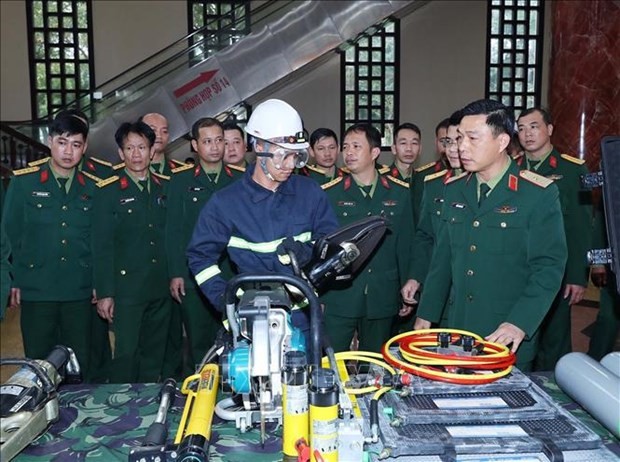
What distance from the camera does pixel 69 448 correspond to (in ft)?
4.92

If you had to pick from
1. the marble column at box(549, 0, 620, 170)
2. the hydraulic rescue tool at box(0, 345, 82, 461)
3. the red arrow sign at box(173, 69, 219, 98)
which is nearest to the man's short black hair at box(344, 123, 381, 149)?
the hydraulic rescue tool at box(0, 345, 82, 461)

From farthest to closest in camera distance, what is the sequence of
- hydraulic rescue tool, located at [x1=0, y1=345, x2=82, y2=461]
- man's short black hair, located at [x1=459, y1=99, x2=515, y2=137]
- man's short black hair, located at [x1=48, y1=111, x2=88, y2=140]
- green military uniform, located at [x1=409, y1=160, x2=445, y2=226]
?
green military uniform, located at [x1=409, y1=160, x2=445, y2=226]
man's short black hair, located at [x1=48, y1=111, x2=88, y2=140]
man's short black hair, located at [x1=459, y1=99, x2=515, y2=137]
hydraulic rescue tool, located at [x1=0, y1=345, x2=82, y2=461]

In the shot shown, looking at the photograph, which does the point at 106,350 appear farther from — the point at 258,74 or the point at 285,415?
the point at 258,74

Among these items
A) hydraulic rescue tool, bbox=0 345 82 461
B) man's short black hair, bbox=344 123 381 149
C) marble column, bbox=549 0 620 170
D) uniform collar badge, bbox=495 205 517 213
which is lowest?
hydraulic rescue tool, bbox=0 345 82 461

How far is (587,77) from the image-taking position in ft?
20.0

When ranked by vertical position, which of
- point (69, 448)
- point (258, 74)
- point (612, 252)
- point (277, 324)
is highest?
point (258, 74)

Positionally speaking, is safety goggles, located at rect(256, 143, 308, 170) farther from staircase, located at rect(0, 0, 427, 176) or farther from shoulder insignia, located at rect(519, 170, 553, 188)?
staircase, located at rect(0, 0, 427, 176)

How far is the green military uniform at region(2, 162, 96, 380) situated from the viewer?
314cm

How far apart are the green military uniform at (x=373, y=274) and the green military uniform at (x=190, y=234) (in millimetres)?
716

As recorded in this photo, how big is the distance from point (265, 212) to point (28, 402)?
105 centimetres

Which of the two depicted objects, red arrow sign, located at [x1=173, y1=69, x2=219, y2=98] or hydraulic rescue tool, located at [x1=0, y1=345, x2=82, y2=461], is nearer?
hydraulic rescue tool, located at [x1=0, y1=345, x2=82, y2=461]

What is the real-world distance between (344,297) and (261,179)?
1.08m

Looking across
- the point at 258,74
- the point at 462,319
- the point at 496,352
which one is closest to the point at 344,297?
the point at 462,319

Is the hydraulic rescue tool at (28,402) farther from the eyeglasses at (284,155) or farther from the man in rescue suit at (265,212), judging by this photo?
the eyeglasses at (284,155)
